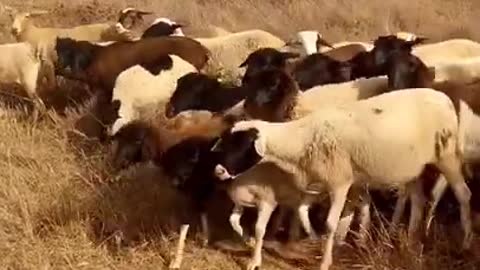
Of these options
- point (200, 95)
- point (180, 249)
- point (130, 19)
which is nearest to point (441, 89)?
point (200, 95)

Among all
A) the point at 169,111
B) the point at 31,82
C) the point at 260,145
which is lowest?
the point at 31,82

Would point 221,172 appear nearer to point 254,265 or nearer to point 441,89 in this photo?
point 254,265

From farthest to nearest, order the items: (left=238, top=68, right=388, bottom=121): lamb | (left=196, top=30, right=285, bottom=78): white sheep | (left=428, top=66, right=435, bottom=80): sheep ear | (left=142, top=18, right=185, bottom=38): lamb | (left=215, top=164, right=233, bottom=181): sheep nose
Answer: (left=142, top=18, right=185, bottom=38): lamb → (left=196, top=30, right=285, bottom=78): white sheep → (left=428, top=66, right=435, bottom=80): sheep ear → (left=238, top=68, right=388, bottom=121): lamb → (left=215, top=164, right=233, bottom=181): sheep nose

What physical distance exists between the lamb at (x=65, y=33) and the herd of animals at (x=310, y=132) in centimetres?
242

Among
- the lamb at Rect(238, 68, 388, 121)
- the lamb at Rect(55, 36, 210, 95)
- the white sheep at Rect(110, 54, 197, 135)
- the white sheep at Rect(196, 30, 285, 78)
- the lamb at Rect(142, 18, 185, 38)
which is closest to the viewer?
the lamb at Rect(238, 68, 388, 121)

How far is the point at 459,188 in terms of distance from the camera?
6.81 metres

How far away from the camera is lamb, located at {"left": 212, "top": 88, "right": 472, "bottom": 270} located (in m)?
6.40

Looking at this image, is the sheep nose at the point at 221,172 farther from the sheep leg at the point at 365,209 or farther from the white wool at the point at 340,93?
the white wool at the point at 340,93

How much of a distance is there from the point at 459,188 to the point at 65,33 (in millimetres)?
6240

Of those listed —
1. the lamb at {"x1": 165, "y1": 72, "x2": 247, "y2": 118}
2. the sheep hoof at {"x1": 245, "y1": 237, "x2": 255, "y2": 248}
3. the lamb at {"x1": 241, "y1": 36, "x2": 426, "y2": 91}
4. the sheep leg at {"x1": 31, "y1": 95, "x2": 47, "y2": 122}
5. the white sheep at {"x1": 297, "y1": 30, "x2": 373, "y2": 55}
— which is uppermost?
the lamb at {"x1": 241, "y1": 36, "x2": 426, "y2": 91}

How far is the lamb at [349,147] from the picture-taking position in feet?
21.0

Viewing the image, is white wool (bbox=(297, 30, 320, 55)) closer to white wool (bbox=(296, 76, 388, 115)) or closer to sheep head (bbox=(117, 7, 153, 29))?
white wool (bbox=(296, 76, 388, 115))

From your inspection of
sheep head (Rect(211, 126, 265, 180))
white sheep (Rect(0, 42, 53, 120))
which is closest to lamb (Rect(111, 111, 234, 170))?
sheep head (Rect(211, 126, 265, 180))

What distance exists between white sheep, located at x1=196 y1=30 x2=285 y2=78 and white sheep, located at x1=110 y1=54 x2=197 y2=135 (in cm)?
122
